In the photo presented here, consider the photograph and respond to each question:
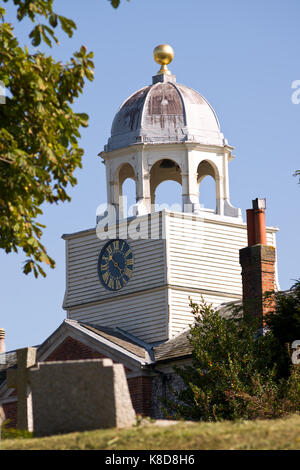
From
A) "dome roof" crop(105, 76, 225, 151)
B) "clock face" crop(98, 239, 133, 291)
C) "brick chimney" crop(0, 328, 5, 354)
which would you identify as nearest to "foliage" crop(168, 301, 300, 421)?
"clock face" crop(98, 239, 133, 291)

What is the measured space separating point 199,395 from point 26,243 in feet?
33.4

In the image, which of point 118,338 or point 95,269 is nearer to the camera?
point 118,338

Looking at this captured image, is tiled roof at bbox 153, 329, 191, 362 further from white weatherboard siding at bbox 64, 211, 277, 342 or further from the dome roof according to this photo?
the dome roof

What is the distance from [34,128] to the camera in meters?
18.1

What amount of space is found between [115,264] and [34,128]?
20522 millimetres

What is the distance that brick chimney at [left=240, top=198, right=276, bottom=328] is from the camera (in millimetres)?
30859

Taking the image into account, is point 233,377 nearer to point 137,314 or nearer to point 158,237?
point 137,314

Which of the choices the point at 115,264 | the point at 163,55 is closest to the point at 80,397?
the point at 115,264

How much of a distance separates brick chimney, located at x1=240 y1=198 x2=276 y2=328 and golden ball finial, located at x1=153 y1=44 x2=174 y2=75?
9873mm

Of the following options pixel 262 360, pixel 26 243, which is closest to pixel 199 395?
pixel 262 360

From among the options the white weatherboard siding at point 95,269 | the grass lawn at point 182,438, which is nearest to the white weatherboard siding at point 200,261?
the white weatherboard siding at point 95,269

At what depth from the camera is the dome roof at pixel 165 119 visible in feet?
127

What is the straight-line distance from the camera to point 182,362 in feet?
107
